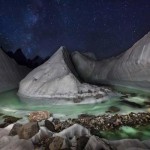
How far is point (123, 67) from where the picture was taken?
24453 millimetres

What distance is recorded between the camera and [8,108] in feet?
47.7

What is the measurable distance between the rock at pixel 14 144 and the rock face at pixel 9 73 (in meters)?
13.7

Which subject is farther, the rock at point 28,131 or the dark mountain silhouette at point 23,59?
the dark mountain silhouette at point 23,59

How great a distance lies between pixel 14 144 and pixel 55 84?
36.1 ft

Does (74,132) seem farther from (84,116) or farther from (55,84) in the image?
(55,84)

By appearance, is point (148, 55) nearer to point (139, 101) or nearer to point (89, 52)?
point (139, 101)

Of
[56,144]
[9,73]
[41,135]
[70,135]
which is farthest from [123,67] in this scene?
[56,144]

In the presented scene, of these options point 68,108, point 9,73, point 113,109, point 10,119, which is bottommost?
point 10,119

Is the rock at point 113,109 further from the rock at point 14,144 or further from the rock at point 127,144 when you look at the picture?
the rock at point 14,144

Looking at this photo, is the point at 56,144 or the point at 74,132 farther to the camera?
the point at 74,132

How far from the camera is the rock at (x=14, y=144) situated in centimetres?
782

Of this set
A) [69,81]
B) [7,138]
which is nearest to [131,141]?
[7,138]

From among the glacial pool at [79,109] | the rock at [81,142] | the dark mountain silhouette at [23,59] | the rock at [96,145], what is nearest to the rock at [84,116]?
the glacial pool at [79,109]

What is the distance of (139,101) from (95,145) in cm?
855
